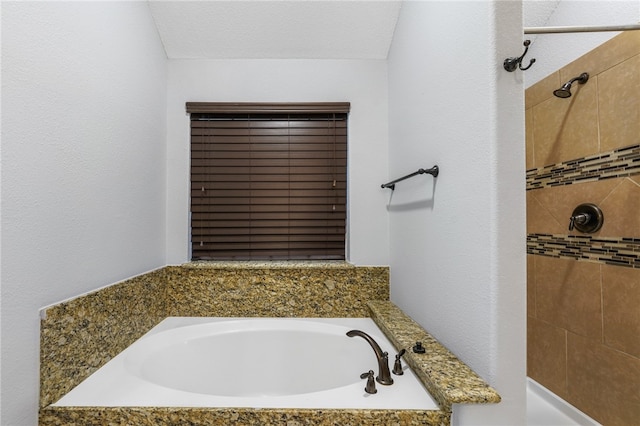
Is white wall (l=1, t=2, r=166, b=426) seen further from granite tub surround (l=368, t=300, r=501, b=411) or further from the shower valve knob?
the shower valve knob

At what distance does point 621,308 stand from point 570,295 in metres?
0.22

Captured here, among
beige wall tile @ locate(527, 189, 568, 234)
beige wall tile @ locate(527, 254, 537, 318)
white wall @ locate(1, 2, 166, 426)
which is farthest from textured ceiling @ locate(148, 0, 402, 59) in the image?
beige wall tile @ locate(527, 254, 537, 318)

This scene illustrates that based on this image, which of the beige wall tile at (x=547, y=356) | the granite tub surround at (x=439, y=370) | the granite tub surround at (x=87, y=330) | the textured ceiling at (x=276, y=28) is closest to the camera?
the granite tub surround at (x=439, y=370)

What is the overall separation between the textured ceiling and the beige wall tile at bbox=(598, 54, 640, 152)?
104 cm

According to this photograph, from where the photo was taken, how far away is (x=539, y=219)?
1630 mm

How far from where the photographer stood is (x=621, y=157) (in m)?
1.22

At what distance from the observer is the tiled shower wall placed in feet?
3.92

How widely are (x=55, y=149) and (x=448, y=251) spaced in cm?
133

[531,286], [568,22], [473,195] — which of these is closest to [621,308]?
[531,286]

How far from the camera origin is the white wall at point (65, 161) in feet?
2.66

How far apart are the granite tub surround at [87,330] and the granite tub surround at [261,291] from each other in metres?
0.23

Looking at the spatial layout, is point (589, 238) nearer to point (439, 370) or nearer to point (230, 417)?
point (439, 370)

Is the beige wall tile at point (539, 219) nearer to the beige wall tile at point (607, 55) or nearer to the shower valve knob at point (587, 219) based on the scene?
the shower valve knob at point (587, 219)

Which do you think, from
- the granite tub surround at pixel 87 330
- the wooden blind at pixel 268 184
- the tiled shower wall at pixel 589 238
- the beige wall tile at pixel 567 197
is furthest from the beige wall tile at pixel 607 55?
the granite tub surround at pixel 87 330
